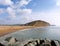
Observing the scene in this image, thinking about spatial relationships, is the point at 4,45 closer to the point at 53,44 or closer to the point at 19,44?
the point at 19,44

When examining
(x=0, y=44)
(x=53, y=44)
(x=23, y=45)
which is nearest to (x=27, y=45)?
(x=23, y=45)

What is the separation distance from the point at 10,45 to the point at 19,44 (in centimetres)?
74

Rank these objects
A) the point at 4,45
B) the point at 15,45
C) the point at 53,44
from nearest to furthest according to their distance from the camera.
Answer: the point at 15,45 → the point at 4,45 → the point at 53,44

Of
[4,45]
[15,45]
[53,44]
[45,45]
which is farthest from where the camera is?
[53,44]

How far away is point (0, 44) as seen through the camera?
36.5ft

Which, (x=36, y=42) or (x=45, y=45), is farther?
(x=36, y=42)

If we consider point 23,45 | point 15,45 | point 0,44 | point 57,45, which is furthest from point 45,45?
point 0,44

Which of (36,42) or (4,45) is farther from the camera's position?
(36,42)

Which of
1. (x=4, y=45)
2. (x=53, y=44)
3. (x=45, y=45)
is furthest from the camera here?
(x=53, y=44)

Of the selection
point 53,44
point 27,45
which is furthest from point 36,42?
point 27,45

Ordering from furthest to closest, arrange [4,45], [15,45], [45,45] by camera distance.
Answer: [45,45] < [4,45] < [15,45]

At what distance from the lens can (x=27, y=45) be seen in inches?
430

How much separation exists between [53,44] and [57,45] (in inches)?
43.3

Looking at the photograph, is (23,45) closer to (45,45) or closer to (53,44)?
(45,45)
